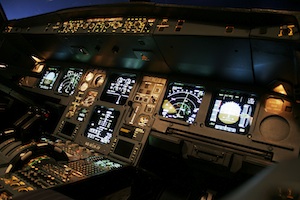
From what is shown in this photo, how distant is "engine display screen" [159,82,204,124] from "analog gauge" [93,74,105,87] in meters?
0.97

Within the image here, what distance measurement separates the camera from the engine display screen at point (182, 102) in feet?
8.95

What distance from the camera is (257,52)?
208 cm

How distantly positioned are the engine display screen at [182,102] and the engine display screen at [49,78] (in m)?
1.87

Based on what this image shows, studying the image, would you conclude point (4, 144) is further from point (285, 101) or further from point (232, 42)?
point (285, 101)

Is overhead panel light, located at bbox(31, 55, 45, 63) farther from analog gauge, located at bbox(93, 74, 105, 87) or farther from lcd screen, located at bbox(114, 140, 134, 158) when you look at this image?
lcd screen, located at bbox(114, 140, 134, 158)

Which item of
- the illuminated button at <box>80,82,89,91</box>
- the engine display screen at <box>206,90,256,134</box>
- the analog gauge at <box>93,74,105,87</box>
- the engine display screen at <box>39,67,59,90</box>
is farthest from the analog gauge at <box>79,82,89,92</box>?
the engine display screen at <box>206,90,256,134</box>

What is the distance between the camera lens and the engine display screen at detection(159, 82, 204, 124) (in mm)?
2727

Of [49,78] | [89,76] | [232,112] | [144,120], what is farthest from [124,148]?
[49,78]

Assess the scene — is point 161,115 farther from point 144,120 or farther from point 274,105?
point 274,105

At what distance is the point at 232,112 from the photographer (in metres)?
2.53

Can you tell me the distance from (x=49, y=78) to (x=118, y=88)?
131 centimetres

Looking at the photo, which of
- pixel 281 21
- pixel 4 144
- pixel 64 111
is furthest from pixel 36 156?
pixel 281 21

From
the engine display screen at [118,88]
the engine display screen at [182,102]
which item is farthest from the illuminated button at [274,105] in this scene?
the engine display screen at [118,88]

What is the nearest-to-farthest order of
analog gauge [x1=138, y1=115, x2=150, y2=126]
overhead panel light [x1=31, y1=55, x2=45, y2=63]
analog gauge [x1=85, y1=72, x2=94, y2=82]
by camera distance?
analog gauge [x1=138, y1=115, x2=150, y2=126] → analog gauge [x1=85, y1=72, x2=94, y2=82] → overhead panel light [x1=31, y1=55, x2=45, y2=63]
